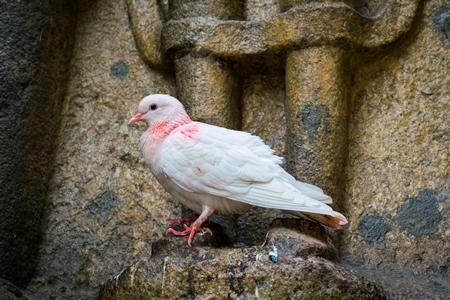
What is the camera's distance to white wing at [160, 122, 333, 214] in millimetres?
2527

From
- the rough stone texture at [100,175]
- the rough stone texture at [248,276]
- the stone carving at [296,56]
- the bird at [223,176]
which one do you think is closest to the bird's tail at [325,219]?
the bird at [223,176]

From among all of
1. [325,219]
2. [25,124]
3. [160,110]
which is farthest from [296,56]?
[25,124]

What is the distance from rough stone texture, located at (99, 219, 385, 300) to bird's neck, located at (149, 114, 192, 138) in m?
0.47

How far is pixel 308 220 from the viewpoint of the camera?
104 inches

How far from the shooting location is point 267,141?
10.2 ft

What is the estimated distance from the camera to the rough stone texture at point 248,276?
7.55 feet

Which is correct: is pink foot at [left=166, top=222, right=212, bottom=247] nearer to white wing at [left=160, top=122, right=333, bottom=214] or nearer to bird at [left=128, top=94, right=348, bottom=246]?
bird at [left=128, top=94, right=348, bottom=246]

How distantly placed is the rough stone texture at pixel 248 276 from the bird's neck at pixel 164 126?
0.47 m

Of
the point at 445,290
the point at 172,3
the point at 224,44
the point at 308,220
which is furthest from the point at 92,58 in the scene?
the point at 445,290

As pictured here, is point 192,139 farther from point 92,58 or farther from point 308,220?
point 92,58

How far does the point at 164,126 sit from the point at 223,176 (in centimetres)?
34

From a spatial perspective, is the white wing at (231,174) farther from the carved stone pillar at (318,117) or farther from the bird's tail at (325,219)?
the carved stone pillar at (318,117)

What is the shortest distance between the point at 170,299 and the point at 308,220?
0.60 m

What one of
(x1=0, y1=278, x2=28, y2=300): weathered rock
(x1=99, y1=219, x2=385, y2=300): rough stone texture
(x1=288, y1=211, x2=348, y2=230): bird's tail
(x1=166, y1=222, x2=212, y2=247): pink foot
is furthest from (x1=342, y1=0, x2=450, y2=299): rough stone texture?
(x1=0, y1=278, x2=28, y2=300): weathered rock
